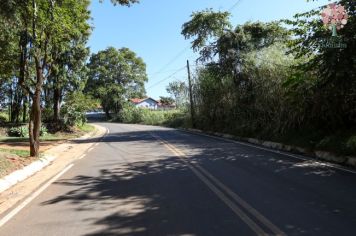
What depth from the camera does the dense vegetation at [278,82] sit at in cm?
1524

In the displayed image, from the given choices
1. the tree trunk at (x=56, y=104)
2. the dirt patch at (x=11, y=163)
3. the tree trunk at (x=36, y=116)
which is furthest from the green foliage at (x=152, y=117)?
the dirt patch at (x=11, y=163)

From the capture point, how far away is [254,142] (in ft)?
75.1

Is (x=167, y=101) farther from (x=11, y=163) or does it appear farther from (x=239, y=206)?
(x=239, y=206)

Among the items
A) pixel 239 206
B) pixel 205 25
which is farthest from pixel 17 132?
pixel 239 206

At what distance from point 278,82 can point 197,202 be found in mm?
15922

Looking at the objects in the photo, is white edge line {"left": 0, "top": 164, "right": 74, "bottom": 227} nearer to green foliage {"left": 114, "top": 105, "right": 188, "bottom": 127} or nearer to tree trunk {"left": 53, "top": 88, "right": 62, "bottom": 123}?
tree trunk {"left": 53, "top": 88, "right": 62, "bottom": 123}

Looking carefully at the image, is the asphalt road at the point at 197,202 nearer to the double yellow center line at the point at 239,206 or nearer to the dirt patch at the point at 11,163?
the double yellow center line at the point at 239,206

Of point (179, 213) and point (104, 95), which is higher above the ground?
point (104, 95)

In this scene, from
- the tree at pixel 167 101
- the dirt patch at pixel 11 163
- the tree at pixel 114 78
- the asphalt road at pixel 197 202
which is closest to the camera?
the asphalt road at pixel 197 202

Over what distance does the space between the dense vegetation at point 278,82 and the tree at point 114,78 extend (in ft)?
169

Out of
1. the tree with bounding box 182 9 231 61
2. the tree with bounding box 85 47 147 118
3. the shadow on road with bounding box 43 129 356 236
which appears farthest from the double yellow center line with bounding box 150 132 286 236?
the tree with bounding box 85 47 147 118

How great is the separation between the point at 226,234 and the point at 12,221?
3.56 m

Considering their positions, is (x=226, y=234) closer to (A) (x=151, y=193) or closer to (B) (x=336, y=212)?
(B) (x=336, y=212)

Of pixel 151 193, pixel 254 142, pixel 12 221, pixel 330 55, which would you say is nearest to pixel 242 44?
pixel 254 142
